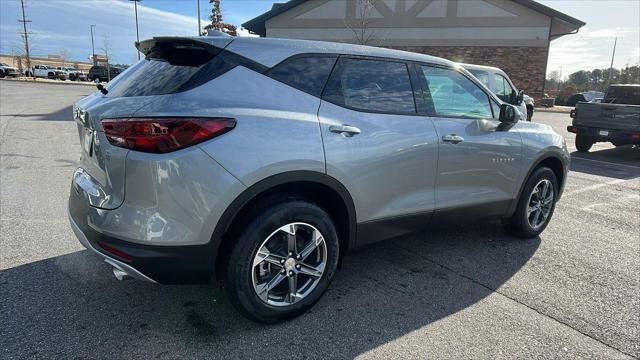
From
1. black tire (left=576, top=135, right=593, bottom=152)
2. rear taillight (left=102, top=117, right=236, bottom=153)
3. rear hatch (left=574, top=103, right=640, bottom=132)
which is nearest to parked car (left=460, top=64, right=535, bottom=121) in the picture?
rear hatch (left=574, top=103, right=640, bottom=132)

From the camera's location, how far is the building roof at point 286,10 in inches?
1091

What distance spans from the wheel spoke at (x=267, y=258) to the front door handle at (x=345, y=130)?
34.7 inches

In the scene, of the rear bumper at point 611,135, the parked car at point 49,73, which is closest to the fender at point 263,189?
the rear bumper at point 611,135

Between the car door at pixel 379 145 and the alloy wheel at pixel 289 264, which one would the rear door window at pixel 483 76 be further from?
the alloy wheel at pixel 289 264

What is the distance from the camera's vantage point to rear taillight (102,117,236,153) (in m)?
2.36

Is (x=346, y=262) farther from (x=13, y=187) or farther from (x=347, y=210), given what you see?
(x=13, y=187)

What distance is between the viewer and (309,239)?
116 inches

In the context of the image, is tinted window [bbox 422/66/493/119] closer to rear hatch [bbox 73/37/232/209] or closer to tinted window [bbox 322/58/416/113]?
tinted window [bbox 322/58/416/113]

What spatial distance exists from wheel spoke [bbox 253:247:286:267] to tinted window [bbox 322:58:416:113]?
3.54ft

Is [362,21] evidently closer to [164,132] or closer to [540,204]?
[540,204]

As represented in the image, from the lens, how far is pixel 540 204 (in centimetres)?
466

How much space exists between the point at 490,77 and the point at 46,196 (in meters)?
9.61

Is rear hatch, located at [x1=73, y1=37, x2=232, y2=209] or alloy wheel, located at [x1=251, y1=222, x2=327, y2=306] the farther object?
alloy wheel, located at [x1=251, y1=222, x2=327, y2=306]

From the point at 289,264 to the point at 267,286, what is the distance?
0.20 metres
